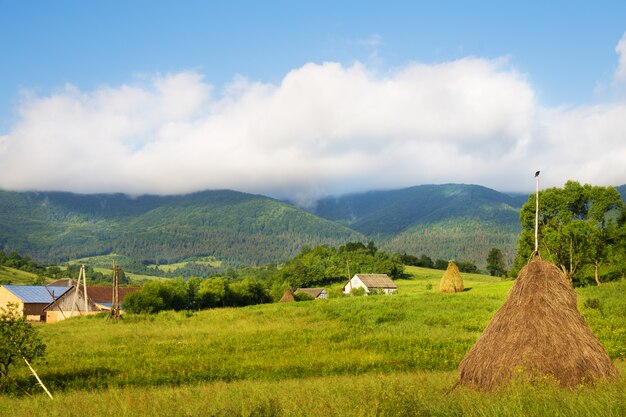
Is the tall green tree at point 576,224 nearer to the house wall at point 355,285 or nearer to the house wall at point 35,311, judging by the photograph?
the house wall at point 355,285

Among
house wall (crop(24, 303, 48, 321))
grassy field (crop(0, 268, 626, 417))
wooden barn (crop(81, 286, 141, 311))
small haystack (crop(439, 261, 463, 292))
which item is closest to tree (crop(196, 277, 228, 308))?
wooden barn (crop(81, 286, 141, 311))

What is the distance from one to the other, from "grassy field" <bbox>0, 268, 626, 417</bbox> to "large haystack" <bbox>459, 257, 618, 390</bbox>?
884mm

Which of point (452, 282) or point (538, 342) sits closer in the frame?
point (538, 342)

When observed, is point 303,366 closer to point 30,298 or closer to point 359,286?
point 30,298

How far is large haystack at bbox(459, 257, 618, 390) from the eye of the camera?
13.4 meters

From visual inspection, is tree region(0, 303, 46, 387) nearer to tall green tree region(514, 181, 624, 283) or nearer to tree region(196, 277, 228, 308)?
tall green tree region(514, 181, 624, 283)

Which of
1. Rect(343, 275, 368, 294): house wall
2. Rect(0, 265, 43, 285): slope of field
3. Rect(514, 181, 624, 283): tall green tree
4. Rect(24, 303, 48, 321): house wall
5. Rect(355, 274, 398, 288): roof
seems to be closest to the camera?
Rect(514, 181, 624, 283): tall green tree

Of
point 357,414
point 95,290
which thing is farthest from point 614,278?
point 95,290

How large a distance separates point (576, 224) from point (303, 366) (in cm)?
4210

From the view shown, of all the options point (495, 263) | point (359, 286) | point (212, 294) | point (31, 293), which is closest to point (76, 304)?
point (31, 293)

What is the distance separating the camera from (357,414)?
29.2ft

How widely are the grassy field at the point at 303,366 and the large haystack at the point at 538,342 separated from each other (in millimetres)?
884

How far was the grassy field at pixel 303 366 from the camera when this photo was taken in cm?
991

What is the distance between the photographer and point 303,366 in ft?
78.3
